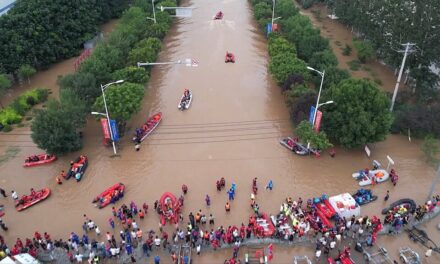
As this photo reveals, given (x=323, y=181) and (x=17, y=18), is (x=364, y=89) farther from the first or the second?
(x=17, y=18)

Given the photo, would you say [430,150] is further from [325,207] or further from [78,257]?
[78,257]

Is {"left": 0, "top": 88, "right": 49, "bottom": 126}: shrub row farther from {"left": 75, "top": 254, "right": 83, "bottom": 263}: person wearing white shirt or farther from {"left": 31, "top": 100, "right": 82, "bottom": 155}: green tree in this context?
{"left": 75, "top": 254, "right": 83, "bottom": 263}: person wearing white shirt

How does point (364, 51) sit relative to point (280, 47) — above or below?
below

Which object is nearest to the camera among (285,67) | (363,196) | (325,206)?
(325,206)

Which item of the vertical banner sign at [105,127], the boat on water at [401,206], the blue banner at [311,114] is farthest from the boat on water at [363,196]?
the vertical banner sign at [105,127]

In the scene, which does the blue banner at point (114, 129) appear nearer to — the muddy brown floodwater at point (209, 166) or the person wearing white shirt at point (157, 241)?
the muddy brown floodwater at point (209, 166)

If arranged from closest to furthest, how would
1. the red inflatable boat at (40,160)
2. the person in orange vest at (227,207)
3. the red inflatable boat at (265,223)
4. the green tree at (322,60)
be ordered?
1. the red inflatable boat at (265,223)
2. the person in orange vest at (227,207)
3. the red inflatable boat at (40,160)
4. the green tree at (322,60)

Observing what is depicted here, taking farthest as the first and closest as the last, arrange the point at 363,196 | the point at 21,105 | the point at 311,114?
1. the point at 21,105
2. the point at 311,114
3. the point at 363,196

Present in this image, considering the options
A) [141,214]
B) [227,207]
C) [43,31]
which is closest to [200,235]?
[227,207]
